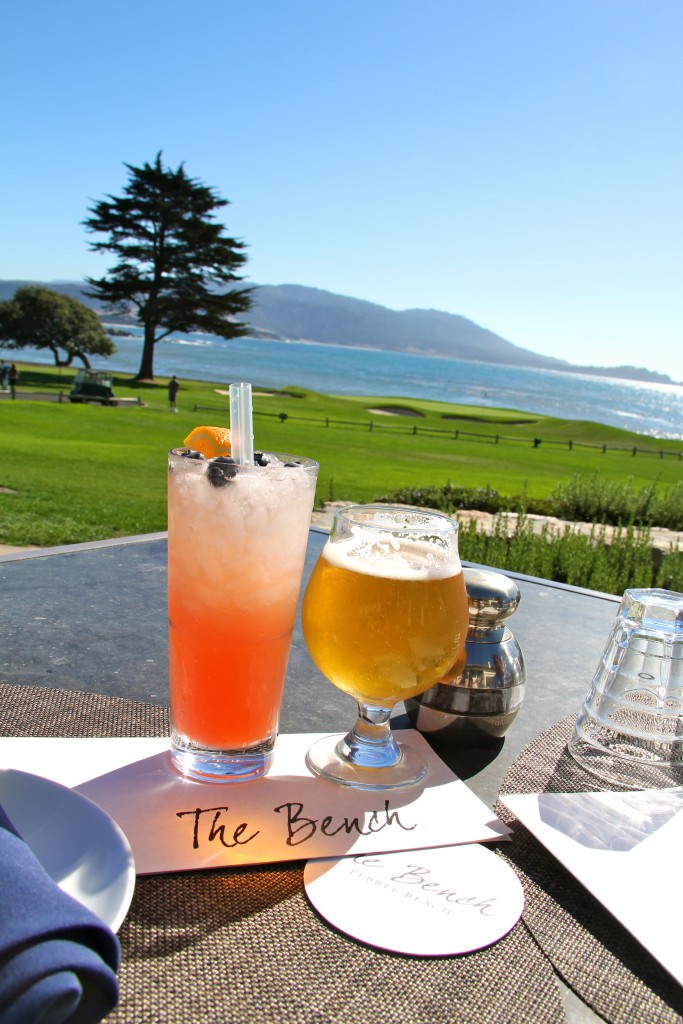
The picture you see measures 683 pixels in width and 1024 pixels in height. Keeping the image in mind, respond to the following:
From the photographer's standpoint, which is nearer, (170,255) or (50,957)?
(50,957)

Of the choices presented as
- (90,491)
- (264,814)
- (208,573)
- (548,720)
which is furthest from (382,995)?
(90,491)

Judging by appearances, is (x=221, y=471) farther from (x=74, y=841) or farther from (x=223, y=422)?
(x=223, y=422)

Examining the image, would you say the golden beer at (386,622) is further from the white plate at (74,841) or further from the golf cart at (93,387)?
the golf cart at (93,387)

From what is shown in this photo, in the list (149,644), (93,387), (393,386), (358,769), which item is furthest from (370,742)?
(393,386)

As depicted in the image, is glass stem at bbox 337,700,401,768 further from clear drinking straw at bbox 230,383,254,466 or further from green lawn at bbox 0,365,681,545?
green lawn at bbox 0,365,681,545

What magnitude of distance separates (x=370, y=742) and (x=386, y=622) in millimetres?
186

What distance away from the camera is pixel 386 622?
1.01 meters

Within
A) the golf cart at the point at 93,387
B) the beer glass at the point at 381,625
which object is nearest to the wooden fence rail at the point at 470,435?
the golf cart at the point at 93,387

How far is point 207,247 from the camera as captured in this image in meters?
34.7

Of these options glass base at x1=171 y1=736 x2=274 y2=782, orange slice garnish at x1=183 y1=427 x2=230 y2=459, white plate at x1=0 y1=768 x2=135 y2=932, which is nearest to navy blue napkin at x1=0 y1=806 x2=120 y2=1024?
white plate at x1=0 y1=768 x2=135 y2=932

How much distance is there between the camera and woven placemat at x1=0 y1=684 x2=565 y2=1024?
2.07 ft

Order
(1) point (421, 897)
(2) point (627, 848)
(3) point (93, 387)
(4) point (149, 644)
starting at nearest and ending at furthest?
(1) point (421, 897), (2) point (627, 848), (4) point (149, 644), (3) point (93, 387)

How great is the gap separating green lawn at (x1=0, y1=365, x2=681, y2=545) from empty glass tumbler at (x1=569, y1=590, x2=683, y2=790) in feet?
21.2

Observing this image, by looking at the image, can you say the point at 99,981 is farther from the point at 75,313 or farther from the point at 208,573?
the point at 75,313
